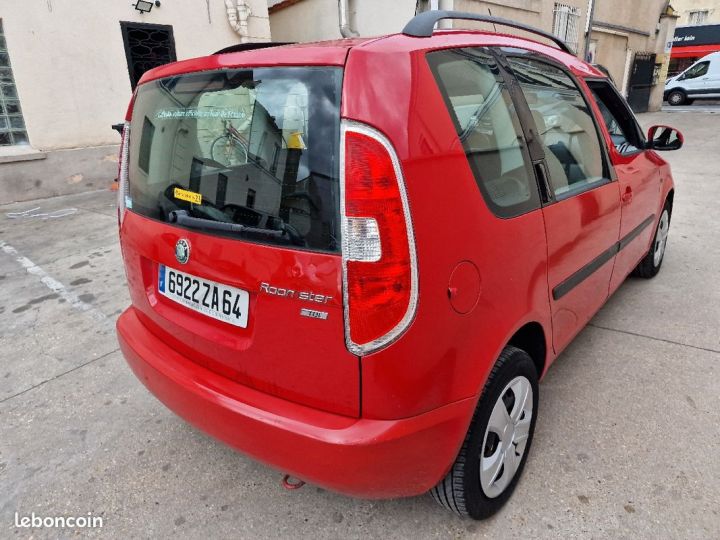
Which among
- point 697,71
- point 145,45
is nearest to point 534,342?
point 145,45

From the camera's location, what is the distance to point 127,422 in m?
2.41

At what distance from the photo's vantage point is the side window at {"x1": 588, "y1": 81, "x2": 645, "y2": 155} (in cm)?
287

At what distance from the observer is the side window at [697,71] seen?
19875 millimetres

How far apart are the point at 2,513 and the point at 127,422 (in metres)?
0.59

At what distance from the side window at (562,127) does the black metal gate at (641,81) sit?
683 inches

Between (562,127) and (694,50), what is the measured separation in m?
32.2

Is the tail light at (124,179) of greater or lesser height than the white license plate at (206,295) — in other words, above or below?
above

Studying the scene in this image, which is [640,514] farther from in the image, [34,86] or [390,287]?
[34,86]

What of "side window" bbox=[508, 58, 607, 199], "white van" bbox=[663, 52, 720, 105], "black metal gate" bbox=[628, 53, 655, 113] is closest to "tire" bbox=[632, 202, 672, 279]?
"side window" bbox=[508, 58, 607, 199]

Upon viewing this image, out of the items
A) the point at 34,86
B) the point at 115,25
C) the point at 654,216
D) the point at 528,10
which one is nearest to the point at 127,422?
the point at 654,216

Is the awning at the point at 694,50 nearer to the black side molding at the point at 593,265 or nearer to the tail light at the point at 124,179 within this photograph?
the black side molding at the point at 593,265

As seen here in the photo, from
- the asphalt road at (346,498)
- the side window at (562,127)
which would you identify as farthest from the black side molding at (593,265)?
the asphalt road at (346,498)

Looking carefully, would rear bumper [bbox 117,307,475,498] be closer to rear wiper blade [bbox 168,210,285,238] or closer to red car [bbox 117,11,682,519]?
red car [bbox 117,11,682,519]

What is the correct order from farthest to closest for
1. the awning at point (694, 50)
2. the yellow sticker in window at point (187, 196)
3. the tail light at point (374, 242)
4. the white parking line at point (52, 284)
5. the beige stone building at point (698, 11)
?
1. the beige stone building at point (698, 11)
2. the awning at point (694, 50)
3. the white parking line at point (52, 284)
4. the yellow sticker in window at point (187, 196)
5. the tail light at point (374, 242)
